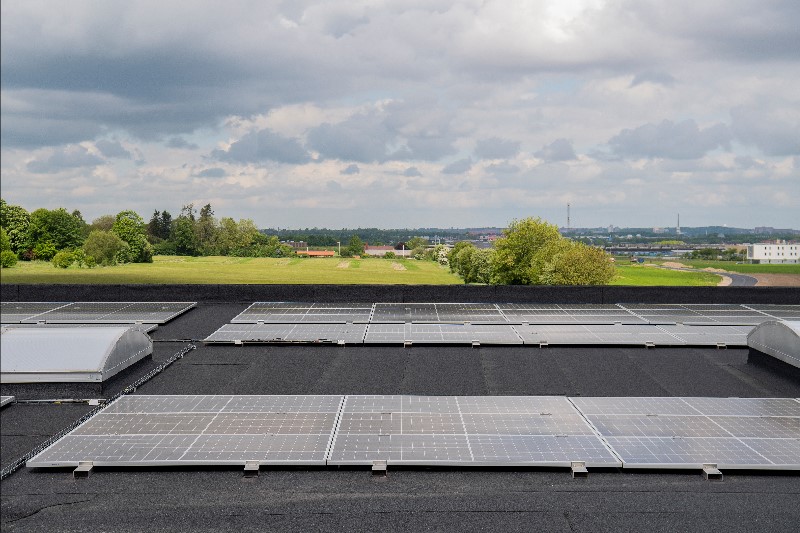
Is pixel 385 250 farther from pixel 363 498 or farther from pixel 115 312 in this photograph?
pixel 363 498

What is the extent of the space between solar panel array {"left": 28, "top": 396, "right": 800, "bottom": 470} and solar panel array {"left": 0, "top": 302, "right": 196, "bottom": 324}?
8535 millimetres

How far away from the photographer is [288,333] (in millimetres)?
16859

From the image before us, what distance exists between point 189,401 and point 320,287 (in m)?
12.0

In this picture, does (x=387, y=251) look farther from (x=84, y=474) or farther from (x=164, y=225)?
(x=84, y=474)

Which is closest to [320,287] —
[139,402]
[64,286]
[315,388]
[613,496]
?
[64,286]

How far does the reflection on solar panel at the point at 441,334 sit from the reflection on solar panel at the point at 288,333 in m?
0.47

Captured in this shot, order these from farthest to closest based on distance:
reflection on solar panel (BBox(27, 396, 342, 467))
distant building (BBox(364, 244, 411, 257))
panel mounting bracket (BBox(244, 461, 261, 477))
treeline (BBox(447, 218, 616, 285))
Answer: treeline (BBox(447, 218, 616, 285)) → distant building (BBox(364, 244, 411, 257)) → reflection on solar panel (BBox(27, 396, 342, 467)) → panel mounting bracket (BBox(244, 461, 261, 477))

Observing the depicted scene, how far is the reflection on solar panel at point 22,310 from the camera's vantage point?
725 inches

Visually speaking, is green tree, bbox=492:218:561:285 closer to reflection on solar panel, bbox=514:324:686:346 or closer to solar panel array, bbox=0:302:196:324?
reflection on solar panel, bbox=514:324:686:346

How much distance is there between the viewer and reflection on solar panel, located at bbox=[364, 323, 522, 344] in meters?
16.0

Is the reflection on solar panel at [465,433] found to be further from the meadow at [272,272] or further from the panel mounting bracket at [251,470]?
the meadow at [272,272]

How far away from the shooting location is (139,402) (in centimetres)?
1088

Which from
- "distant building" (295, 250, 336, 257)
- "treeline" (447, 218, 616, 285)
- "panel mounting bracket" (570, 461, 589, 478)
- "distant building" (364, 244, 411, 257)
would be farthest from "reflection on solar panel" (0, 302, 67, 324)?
"treeline" (447, 218, 616, 285)

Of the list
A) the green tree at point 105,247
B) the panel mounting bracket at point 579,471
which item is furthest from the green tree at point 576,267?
the panel mounting bracket at point 579,471
